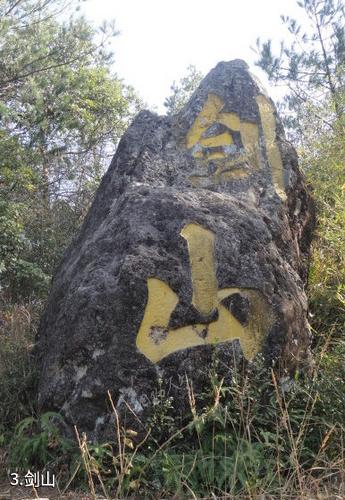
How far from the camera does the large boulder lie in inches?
109

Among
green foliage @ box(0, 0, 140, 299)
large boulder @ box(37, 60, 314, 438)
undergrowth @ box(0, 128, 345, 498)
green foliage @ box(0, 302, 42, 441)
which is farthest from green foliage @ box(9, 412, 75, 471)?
green foliage @ box(0, 0, 140, 299)

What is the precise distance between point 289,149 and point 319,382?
2.07 metres

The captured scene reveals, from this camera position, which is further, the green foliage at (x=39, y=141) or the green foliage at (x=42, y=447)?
the green foliage at (x=39, y=141)

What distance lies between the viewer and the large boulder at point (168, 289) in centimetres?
277

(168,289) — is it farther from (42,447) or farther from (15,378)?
(15,378)

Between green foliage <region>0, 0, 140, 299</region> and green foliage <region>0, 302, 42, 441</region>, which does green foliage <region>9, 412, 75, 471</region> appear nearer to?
green foliage <region>0, 302, 42, 441</region>

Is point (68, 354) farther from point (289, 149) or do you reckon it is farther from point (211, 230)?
point (289, 149)

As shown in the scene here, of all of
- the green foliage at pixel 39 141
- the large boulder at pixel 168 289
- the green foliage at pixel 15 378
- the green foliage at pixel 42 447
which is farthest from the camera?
the green foliage at pixel 39 141

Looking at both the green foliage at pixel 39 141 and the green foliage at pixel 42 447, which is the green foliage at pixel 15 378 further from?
the green foliage at pixel 39 141

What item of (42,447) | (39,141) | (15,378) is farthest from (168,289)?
(39,141)

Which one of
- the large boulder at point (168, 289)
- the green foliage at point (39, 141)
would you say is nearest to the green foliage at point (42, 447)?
the large boulder at point (168, 289)

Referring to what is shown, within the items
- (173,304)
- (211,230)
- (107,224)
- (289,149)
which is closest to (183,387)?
(173,304)

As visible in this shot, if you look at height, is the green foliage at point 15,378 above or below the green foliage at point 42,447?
above

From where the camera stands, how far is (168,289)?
2990 millimetres
